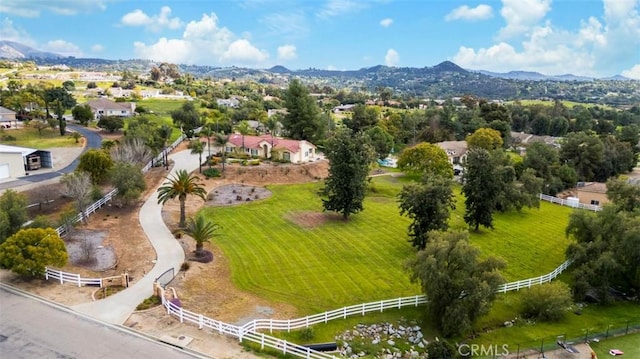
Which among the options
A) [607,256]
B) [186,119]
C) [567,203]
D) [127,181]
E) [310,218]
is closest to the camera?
[607,256]

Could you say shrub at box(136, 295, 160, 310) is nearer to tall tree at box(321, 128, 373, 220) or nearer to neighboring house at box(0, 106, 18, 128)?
tall tree at box(321, 128, 373, 220)

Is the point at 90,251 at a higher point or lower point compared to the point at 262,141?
lower

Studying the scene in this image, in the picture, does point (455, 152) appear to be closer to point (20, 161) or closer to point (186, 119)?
point (186, 119)

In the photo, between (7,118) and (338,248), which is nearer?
(338,248)

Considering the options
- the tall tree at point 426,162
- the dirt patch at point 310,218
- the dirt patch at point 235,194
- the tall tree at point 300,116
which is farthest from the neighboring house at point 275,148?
the dirt patch at point 310,218

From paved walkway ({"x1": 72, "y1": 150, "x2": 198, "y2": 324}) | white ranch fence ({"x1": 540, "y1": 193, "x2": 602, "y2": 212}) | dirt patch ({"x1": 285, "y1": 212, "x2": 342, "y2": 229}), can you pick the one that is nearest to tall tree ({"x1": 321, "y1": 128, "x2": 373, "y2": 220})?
dirt patch ({"x1": 285, "y1": 212, "x2": 342, "y2": 229})

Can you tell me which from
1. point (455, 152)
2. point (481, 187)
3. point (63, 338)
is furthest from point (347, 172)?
point (455, 152)
